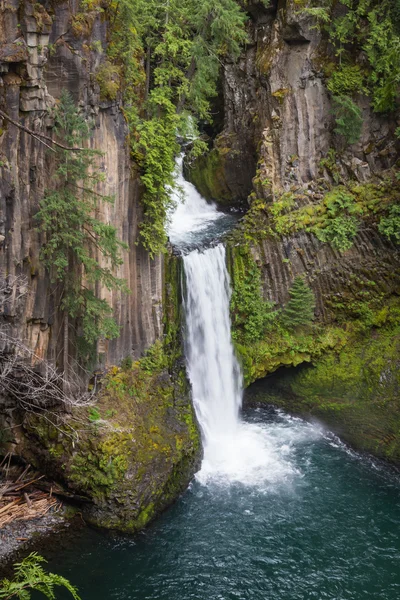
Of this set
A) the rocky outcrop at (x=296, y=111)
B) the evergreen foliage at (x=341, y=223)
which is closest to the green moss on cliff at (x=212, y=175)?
the rocky outcrop at (x=296, y=111)

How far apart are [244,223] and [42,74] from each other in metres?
9.73

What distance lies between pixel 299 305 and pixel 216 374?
13.1 ft

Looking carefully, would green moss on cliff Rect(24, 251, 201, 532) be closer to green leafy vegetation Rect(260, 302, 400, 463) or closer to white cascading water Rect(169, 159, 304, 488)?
white cascading water Rect(169, 159, 304, 488)

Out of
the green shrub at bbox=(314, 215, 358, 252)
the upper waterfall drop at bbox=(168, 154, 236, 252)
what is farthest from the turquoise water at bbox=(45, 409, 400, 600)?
the upper waterfall drop at bbox=(168, 154, 236, 252)

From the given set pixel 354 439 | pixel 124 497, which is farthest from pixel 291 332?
pixel 124 497

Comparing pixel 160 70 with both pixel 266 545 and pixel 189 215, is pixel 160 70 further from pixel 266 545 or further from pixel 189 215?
pixel 266 545

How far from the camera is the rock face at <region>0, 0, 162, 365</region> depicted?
1020cm

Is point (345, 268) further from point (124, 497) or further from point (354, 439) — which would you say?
point (124, 497)

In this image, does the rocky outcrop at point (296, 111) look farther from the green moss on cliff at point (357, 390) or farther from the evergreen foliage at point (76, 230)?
the evergreen foliage at point (76, 230)

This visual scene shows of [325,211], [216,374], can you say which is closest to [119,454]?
[216,374]

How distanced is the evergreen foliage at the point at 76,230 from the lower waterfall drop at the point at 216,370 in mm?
4706

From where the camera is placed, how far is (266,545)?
1219cm

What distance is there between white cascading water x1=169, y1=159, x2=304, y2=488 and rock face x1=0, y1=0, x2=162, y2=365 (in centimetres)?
338

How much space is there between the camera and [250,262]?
1800 centimetres
